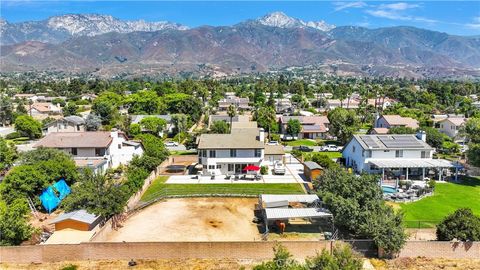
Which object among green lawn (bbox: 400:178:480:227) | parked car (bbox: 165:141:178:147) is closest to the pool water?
green lawn (bbox: 400:178:480:227)

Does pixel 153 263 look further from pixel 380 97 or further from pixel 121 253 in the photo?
pixel 380 97

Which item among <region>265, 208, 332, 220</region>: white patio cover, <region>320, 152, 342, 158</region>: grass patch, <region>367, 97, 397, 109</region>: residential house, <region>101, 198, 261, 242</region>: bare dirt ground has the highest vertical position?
<region>367, 97, 397, 109</region>: residential house

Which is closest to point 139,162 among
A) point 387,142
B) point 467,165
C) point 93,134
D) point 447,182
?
point 93,134

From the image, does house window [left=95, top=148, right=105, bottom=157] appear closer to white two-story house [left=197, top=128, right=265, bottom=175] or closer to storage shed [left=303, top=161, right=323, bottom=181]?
white two-story house [left=197, top=128, right=265, bottom=175]

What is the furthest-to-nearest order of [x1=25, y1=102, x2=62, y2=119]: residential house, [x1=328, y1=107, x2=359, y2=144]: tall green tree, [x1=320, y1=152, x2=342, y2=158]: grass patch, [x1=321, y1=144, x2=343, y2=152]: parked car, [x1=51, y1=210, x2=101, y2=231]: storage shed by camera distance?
[x1=25, y1=102, x2=62, y2=119]: residential house
[x1=328, y1=107, x2=359, y2=144]: tall green tree
[x1=321, y1=144, x2=343, y2=152]: parked car
[x1=320, y1=152, x2=342, y2=158]: grass patch
[x1=51, y1=210, x2=101, y2=231]: storage shed

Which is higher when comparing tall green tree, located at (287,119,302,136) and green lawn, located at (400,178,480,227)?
tall green tree, located at (287,119,302,136)

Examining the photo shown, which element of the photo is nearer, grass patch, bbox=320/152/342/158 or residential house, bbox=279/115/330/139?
grass patch, bbox=320/152/342/158

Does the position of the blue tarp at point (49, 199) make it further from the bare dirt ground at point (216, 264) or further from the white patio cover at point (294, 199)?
the white patio cover at point (294, 199)
